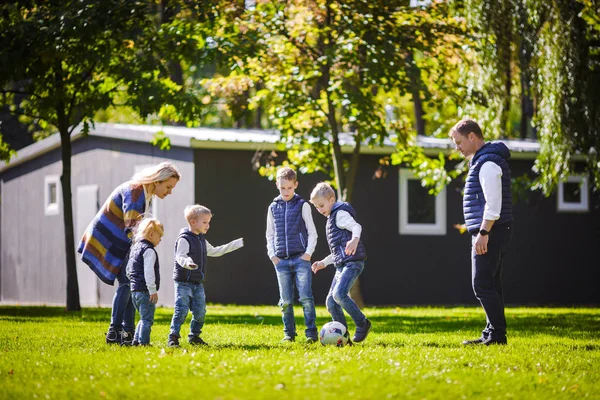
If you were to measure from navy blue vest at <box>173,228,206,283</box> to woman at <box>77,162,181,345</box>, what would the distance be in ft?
1.51

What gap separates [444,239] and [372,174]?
7.00ft

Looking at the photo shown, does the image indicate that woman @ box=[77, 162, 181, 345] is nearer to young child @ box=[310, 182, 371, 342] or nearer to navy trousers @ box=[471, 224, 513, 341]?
young child @ box=[310, 182, 371, 342]

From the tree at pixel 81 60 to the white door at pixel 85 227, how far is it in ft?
16.1

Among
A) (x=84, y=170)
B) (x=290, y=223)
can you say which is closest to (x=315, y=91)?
(x=84, y=170)

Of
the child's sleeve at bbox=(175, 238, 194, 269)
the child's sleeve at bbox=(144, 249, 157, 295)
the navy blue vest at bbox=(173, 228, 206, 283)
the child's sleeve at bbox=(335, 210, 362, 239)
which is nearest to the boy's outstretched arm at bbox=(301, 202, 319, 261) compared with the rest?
the child's sleeve at bbox=(335, 210, 362, 239)

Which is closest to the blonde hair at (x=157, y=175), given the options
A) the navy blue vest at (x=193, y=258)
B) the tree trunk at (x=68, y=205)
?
the navy blue vest at (x=193, y=258)

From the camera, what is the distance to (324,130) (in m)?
17.1

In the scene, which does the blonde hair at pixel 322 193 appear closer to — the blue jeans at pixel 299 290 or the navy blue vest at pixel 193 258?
the blue jeans at pixel 299 290

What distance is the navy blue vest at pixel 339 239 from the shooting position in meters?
9.62

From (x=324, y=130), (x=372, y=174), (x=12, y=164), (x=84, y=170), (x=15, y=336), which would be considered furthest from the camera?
(x=12, y=164)

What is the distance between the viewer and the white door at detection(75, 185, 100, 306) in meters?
22.0

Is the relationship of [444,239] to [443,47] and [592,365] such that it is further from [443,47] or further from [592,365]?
[592,365]

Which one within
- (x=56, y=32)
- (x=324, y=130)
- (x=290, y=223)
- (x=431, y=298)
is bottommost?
(x=431, y=298)

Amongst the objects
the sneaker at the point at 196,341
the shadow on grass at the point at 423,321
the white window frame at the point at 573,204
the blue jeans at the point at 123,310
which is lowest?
the shadow on grass at the point at 423,321
